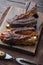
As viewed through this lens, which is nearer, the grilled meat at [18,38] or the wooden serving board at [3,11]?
the grilled meat at [18,38]

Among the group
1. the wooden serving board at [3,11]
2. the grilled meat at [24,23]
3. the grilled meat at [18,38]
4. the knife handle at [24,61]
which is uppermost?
the wooden serving board at [3,11]

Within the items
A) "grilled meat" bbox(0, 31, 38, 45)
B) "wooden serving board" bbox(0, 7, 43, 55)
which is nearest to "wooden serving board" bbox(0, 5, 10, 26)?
"wooden serving board" bbox(0, 7, 43, 55)

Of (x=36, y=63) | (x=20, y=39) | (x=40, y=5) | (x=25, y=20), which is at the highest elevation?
(x=40, y=5)

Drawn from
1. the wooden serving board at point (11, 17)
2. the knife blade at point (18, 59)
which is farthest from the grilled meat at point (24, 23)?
the knife blade at point (18, 59)

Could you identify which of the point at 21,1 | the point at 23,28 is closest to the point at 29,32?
the point at 23,28

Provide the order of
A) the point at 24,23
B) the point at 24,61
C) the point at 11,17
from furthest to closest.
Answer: the point at 11,17 < the point at 24,23 < the point at 24,61

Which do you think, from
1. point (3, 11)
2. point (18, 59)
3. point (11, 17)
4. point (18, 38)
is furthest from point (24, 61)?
point (3, 11)

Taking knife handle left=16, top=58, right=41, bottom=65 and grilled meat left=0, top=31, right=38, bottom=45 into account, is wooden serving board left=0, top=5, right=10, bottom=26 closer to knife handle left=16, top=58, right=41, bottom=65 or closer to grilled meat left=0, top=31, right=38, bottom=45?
grilled meat left=0, top=31, right=38, bottom=45

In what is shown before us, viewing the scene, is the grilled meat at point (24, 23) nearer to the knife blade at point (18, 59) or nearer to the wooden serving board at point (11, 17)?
the wooden serving board at point (11, 17)

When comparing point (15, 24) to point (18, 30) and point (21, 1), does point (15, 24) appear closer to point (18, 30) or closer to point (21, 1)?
point (18, 30)

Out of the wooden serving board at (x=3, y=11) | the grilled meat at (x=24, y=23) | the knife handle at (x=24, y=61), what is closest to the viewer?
the knife handle at (x=24, y=61)

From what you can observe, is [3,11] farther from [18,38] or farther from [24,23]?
[18,38]
